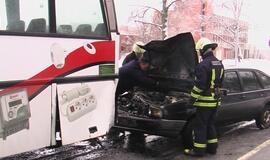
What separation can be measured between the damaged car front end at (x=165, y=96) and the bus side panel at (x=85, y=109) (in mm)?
571

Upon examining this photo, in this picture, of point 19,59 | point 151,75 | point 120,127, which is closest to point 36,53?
point 19,59

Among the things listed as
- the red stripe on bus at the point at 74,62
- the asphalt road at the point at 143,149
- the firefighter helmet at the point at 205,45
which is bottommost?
the asphalt road at the point at 143,149

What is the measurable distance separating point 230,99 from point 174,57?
1.35 m

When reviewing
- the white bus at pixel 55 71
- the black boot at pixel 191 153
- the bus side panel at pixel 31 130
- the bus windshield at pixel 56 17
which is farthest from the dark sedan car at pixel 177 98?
the bus side panel at pixel 31 130

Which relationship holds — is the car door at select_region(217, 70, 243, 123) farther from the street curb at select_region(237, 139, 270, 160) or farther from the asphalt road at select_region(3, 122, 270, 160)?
the street curb at select_region(237, 139, 270, 160)

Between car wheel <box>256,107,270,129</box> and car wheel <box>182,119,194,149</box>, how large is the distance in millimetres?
2584

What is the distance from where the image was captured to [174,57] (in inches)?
309

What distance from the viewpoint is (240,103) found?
8.33 m

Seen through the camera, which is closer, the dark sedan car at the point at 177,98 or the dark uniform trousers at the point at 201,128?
the dark sedan car at the point at 177,98

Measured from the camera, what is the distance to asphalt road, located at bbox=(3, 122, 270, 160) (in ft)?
23.1

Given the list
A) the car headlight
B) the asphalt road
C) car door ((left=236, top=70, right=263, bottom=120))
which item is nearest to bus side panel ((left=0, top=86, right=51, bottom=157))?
the asphalt road

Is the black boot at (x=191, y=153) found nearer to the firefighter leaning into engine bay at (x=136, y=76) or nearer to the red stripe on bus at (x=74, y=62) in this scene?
the firefighter leaning into engine bay at (x=136, y=76)

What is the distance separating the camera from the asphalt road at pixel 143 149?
7.05m

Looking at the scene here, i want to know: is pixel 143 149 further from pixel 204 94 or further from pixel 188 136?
pixel 204 94
